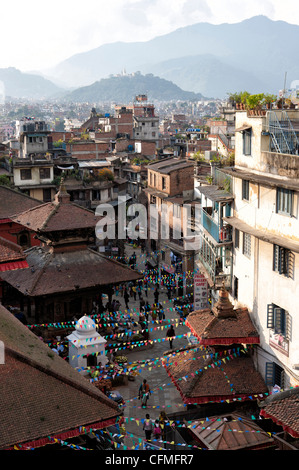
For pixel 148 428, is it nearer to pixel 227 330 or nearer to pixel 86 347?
pixel 227 330

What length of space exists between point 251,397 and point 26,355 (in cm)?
1086

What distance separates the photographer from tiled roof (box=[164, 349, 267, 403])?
77.2ft

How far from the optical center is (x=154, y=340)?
35.2 m

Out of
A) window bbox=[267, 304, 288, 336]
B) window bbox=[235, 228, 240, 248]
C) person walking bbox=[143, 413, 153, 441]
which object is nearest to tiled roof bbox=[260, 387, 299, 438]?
window bbox=[267, 304, 288, 336]

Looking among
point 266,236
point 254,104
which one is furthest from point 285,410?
point 254,104

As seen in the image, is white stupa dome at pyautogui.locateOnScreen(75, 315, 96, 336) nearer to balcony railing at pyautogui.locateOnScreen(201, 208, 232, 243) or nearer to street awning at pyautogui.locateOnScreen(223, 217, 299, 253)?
balcony railing at pyautogui.locateOnScreen(201, 208, 232, 243)

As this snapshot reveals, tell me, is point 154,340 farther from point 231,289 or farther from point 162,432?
point 162,432

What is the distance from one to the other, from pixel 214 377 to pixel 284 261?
574 centimetres

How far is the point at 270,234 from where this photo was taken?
79.0 feet

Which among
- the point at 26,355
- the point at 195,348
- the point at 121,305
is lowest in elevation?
the point at 121,305

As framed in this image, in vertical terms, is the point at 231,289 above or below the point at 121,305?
above

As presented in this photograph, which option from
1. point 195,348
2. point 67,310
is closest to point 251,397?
point 195,348

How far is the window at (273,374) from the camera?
954 inches

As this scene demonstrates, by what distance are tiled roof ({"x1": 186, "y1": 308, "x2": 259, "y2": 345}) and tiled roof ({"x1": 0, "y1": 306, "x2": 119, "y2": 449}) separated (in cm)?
855
